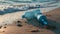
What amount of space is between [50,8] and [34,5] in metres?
0.35

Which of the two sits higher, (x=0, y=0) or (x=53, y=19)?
(x=0, y=0)

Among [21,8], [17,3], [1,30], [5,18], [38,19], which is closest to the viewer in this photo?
[1,30]

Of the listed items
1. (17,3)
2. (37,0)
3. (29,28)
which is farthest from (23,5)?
(29,28)

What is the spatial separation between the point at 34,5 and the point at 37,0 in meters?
0.39

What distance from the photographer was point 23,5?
3879 millimetres

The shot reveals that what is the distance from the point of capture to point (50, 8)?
12.7ft

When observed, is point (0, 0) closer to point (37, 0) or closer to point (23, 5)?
point (23, 5)

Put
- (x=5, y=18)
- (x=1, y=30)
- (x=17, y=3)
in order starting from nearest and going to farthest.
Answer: (x=1, y=30), (x=5, y=18), (x=17, y=3)

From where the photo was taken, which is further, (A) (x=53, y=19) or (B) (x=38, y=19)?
(A) (x=53, y=19)

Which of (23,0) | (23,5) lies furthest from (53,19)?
(23,0)

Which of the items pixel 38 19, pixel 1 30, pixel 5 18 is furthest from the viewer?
pixel 5 18

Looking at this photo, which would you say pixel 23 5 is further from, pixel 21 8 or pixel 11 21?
pixel 11 21

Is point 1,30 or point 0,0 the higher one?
point 0,0

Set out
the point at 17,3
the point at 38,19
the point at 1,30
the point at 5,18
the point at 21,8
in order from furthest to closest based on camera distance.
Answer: the point at 17,3 < the point at 21,8 < the point at 5,18 < the point at 38,19 < the point at 1,30
